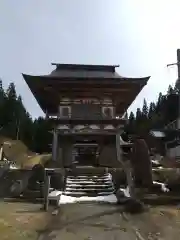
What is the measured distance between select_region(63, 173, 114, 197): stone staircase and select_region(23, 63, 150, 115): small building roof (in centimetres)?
808

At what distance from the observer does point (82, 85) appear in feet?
68.0

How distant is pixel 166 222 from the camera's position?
744cm

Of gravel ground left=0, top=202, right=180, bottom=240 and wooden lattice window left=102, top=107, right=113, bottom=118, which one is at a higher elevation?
wooden lattice window left=102, top=107, right=113, bottom=118

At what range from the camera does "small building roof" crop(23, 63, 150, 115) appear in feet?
66.8

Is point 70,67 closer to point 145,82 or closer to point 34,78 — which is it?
point 34,78

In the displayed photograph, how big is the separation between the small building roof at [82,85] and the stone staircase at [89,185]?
8.08 meters

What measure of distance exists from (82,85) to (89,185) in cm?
943

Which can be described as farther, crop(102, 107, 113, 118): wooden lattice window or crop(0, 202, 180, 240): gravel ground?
crop(102, 107, 113, 118): wooden lattice window

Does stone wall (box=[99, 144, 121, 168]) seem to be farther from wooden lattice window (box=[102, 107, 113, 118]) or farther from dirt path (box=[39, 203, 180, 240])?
dirt path (box=[39, 203, 180, 240])

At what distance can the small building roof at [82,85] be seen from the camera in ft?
66.8

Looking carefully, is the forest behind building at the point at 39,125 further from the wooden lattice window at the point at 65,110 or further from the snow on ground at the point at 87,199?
the snow on ground at the point at 87,199

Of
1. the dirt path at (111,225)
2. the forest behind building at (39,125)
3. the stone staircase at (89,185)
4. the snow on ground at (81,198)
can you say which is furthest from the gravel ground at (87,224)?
the forest behind building at (39,125)

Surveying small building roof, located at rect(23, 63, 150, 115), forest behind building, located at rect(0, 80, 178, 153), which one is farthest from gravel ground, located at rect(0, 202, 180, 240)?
forest behind building, located at rect(0, 80, 178, 153)

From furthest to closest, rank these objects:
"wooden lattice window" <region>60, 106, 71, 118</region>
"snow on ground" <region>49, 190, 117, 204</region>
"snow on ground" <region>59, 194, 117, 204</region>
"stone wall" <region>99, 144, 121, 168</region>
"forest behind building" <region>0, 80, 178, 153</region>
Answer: "forest behind building" <region>0, 80, 178, 153</region>
"wooden lattice window" <region>60, 106, 71, 118</region>
"stone wall" <region>99, 144, 121, 168</region>
"snow on ground" <region>59, 194, 117, 204</region>
"snow on ground" <region>49, 190, 117, 204</region>
